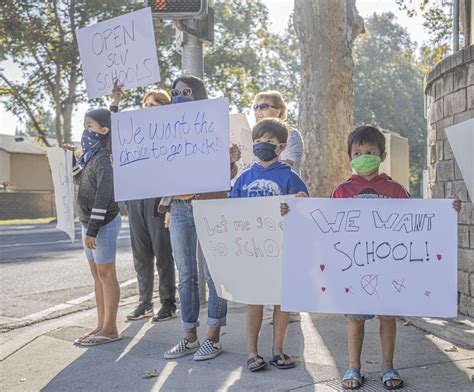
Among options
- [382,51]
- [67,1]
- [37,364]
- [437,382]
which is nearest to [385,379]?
[437,382]

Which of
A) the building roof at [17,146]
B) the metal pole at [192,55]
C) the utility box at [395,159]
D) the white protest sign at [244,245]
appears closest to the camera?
the white protest sign at [244,245]

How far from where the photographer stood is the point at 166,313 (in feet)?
20.7

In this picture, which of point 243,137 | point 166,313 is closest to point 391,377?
point 166,313

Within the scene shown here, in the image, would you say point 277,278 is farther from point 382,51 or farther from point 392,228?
point 382,51

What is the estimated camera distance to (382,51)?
183ft

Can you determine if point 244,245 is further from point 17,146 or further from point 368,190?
point 17,146

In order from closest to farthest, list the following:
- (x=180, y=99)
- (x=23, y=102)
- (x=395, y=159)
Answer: (x=180, y=99), (x=395, y=159), (x=23, y=102)

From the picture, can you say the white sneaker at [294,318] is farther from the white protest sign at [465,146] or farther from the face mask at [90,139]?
the white protest sign at [465,146]

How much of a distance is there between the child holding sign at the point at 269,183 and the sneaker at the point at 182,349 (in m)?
0.63

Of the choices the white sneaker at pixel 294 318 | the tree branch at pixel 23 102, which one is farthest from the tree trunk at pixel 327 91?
the tree branch at pixel 23 102

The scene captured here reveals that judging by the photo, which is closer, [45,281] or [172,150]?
[172,150]

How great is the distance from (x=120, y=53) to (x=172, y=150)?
1045 mm

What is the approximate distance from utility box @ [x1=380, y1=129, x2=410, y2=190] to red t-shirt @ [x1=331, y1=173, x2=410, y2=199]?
3083 mm

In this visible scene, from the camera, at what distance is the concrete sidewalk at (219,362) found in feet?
13.7
